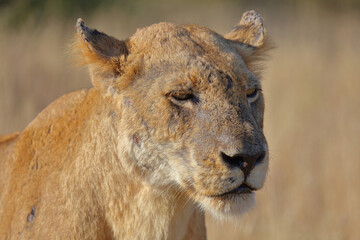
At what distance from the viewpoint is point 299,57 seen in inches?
396

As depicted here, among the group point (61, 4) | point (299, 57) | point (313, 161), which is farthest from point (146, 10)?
point (313, 161)

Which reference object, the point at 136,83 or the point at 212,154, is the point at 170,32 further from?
the point at 212,154

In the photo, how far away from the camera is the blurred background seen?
6852 mm

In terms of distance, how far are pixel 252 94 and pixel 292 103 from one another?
18.0 ft

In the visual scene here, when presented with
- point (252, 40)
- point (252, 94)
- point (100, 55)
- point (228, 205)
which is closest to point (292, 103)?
point (252, 40)

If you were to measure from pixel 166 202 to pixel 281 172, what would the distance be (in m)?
4.45

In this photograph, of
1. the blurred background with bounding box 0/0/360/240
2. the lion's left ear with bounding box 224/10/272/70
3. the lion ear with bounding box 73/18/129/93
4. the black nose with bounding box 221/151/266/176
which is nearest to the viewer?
the black nose with bounding box 221/151/266/176

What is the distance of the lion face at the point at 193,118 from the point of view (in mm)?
2973

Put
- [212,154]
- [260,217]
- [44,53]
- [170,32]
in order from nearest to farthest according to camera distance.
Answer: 1. [212,154]
2. [170,32]
3. [260,217]
4. [44,53]

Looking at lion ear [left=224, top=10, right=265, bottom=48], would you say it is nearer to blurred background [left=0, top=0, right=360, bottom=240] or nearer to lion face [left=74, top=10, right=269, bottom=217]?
lion face [left=74, top=10, right=269, bottom=217]

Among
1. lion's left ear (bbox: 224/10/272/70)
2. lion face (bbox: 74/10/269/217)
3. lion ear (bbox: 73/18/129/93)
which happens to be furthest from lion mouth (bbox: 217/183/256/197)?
lion's left ear (bbox: 224/10/272/70)

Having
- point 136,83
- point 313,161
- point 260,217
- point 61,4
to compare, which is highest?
point 61,4

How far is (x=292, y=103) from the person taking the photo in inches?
344

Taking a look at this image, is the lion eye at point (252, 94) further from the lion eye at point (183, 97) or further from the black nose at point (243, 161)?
the black nose at point (243, 161)
